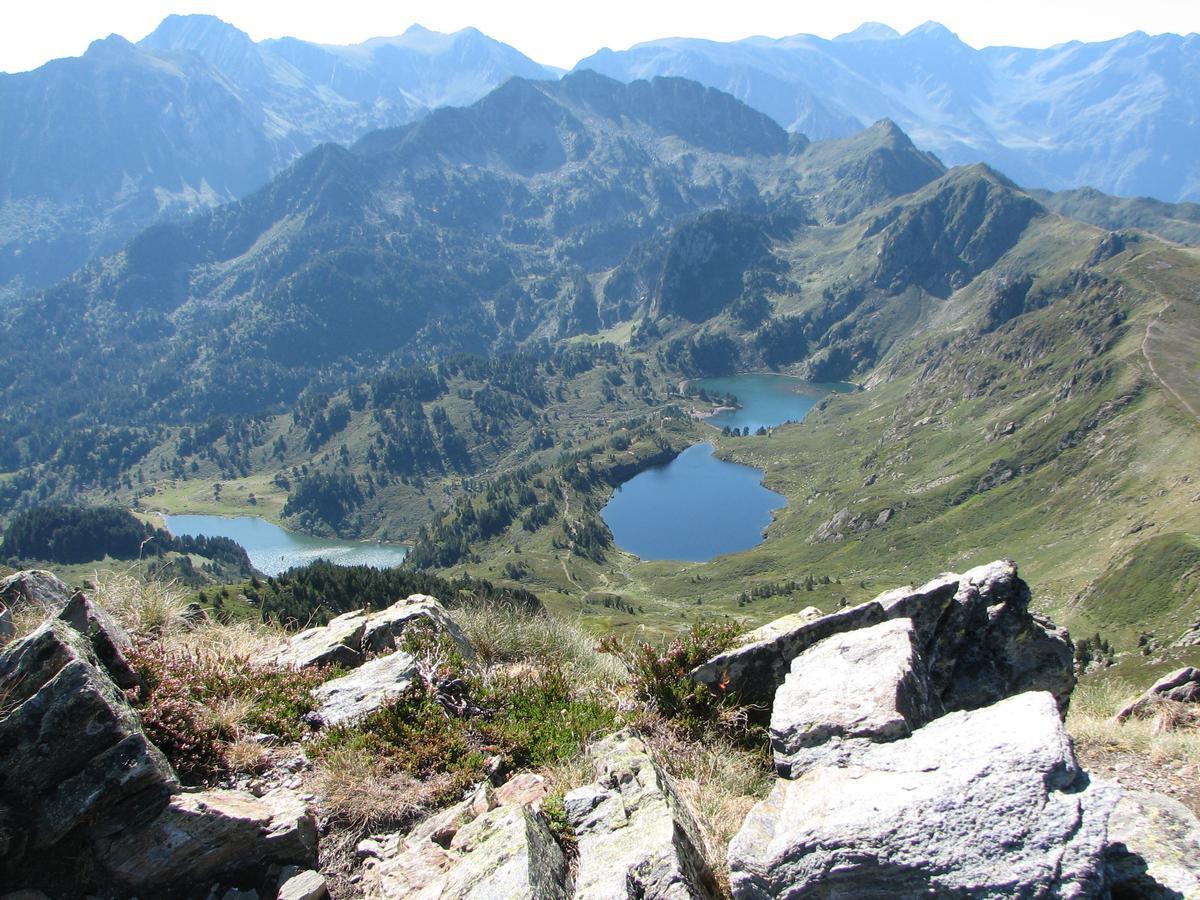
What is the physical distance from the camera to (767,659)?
13852mm

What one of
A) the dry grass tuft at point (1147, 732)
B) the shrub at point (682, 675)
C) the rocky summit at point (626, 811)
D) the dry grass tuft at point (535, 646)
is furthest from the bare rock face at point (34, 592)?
the dry grass tuft at point (1147, 732)

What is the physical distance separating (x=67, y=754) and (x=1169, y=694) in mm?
24168

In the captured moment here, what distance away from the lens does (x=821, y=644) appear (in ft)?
42.2

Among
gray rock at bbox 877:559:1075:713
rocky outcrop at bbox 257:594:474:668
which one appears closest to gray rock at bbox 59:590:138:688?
rocky outcrop at bbox 257:594:474:668

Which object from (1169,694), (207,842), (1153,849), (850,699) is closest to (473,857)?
(207,842)

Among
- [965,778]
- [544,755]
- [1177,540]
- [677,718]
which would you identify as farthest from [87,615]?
[1177,540]

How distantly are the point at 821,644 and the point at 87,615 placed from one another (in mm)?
12692

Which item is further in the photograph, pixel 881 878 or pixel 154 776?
pixel 154 776

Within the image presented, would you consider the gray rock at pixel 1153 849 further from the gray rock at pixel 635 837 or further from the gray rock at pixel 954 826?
the gray rock at pixel 635 837

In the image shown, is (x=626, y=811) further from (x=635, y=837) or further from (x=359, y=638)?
(x=359, y=638)

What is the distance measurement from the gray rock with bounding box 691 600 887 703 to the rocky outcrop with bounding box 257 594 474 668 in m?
6.26

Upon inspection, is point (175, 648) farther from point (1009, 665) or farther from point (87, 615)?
point (1009, 665)

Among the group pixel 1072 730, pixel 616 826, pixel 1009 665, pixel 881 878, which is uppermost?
pixel 881 878

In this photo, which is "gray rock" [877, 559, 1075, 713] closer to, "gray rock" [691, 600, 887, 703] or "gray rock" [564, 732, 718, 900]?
Answer: "gray rock" [691, 600, 887, 703]
